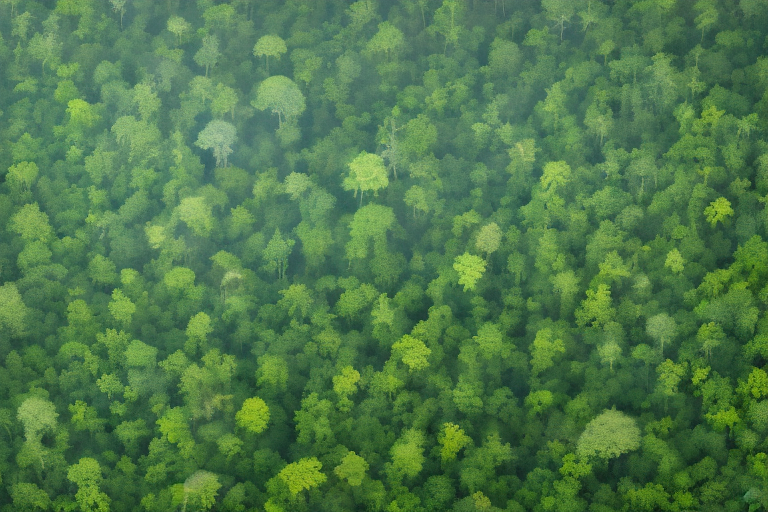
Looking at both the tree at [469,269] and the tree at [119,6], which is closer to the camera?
the tree at [469,269]

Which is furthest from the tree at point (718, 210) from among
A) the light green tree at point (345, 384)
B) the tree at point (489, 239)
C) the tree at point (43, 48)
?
the tree at point (43, 48)

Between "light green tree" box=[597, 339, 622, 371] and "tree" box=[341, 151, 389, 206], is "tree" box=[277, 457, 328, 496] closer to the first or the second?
"light green tree" box=[597, 339, 622, 371]

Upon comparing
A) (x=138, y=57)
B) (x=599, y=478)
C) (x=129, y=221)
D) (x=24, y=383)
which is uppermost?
(x=138, y=57)

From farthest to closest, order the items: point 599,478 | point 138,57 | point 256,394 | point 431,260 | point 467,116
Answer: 1. point 138,57
2. point 467,116
3. point 431,260
4. point 256,394
5. point 599,478

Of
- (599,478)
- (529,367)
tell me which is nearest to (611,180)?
(529,367)

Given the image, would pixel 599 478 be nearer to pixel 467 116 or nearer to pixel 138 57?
pixel 467 116

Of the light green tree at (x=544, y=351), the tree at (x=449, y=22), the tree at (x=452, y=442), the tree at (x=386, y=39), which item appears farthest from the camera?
the tree at (x=449, y=22)

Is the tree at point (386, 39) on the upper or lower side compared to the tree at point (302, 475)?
upper

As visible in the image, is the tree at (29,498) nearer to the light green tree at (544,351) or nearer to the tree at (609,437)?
the light green tree at (544,351)
